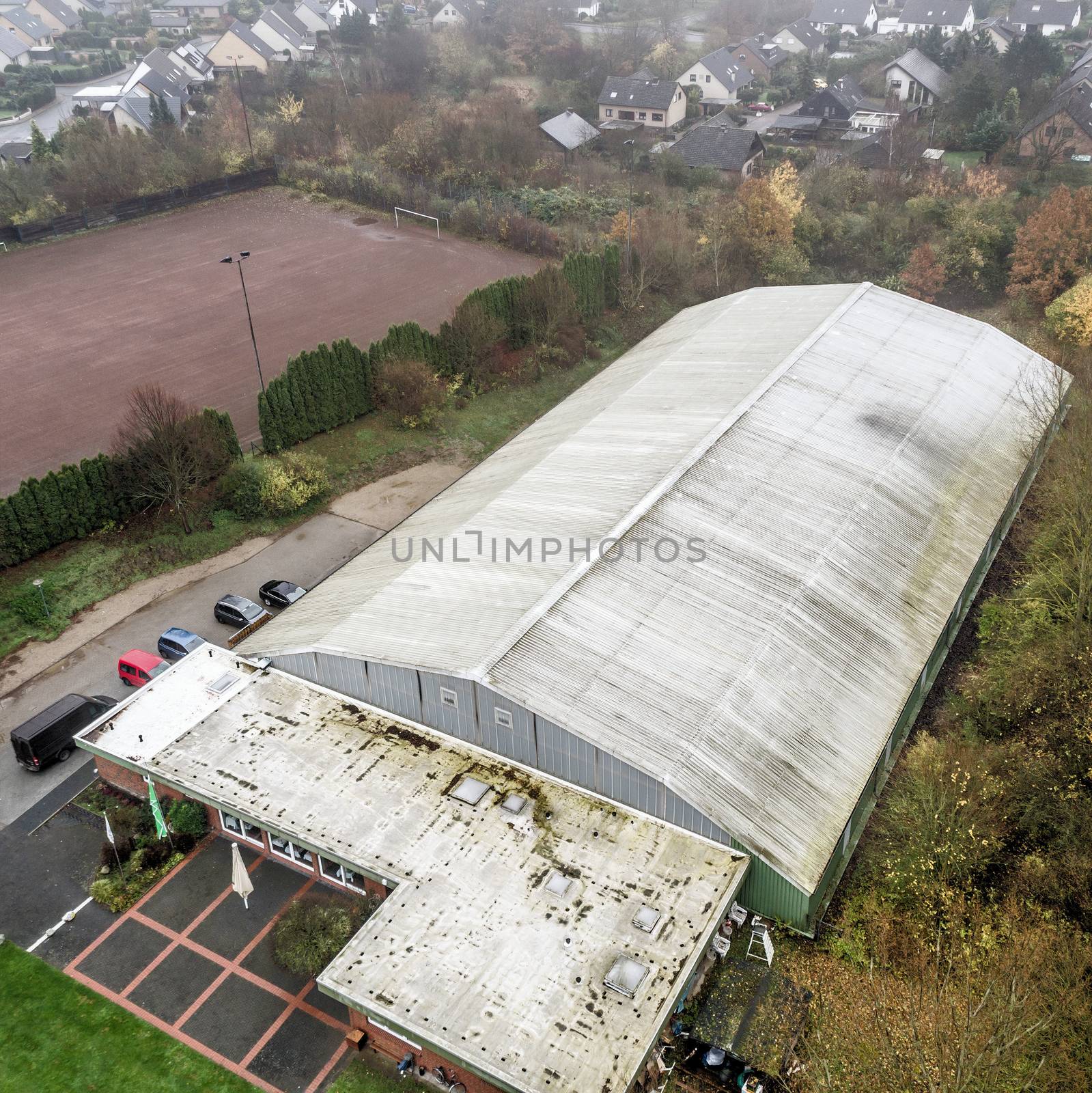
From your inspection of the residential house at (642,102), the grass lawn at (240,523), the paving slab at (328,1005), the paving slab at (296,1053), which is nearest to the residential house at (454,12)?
the residential house at (642,102)

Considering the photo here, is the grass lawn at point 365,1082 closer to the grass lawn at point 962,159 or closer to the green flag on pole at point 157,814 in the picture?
the green flag on pole at point 157,814

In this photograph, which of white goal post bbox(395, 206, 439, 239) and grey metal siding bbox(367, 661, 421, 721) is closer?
grey metal siding bbox(367, 661, 421, 721)

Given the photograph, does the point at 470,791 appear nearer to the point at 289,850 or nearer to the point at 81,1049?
the point at 289,850

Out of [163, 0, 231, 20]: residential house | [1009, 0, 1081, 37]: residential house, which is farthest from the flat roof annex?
[163, 0, 231, 20]: residential house

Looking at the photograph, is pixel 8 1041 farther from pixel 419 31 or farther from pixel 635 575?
pixel 419 31

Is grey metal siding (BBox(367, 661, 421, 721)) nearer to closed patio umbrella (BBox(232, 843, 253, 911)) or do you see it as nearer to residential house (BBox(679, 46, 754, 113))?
closed patio umbrella (BBox(232, 843, 253, 911))

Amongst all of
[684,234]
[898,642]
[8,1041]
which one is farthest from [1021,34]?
[8,1041]
